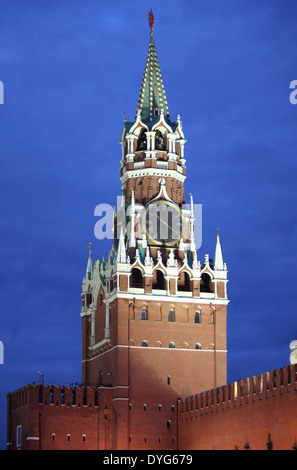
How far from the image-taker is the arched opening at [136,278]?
3462 inches

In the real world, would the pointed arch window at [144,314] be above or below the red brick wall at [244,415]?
above

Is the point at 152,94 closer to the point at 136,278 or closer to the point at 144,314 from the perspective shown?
the point at 136,278

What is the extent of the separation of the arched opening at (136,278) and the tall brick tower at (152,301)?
0.25 feet

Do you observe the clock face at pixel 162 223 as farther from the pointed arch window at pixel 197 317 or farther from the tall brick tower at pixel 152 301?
the pointed arch window at pixel 197 317

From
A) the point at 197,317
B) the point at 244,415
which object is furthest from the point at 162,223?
the point at 244,415

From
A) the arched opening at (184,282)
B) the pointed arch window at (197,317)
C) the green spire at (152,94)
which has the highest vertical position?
the green spire at (152,94)

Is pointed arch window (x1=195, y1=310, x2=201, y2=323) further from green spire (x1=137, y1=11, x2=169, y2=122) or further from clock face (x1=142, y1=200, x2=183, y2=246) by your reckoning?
green spire (x1=137, y1=11, x2=169, y2=122)

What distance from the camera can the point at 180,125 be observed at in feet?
310

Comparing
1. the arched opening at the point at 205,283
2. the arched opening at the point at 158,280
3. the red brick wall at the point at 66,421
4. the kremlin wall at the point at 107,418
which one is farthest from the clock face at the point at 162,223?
the red brick wall at the point at 66,421

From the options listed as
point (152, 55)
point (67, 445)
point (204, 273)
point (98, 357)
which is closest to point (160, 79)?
point (152, 55)

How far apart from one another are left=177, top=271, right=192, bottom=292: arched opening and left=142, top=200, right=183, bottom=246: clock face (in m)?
2.84

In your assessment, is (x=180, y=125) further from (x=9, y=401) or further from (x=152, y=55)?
(x=9, y=401)

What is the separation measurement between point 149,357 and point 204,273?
339 inches

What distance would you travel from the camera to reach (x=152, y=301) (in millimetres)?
87250
